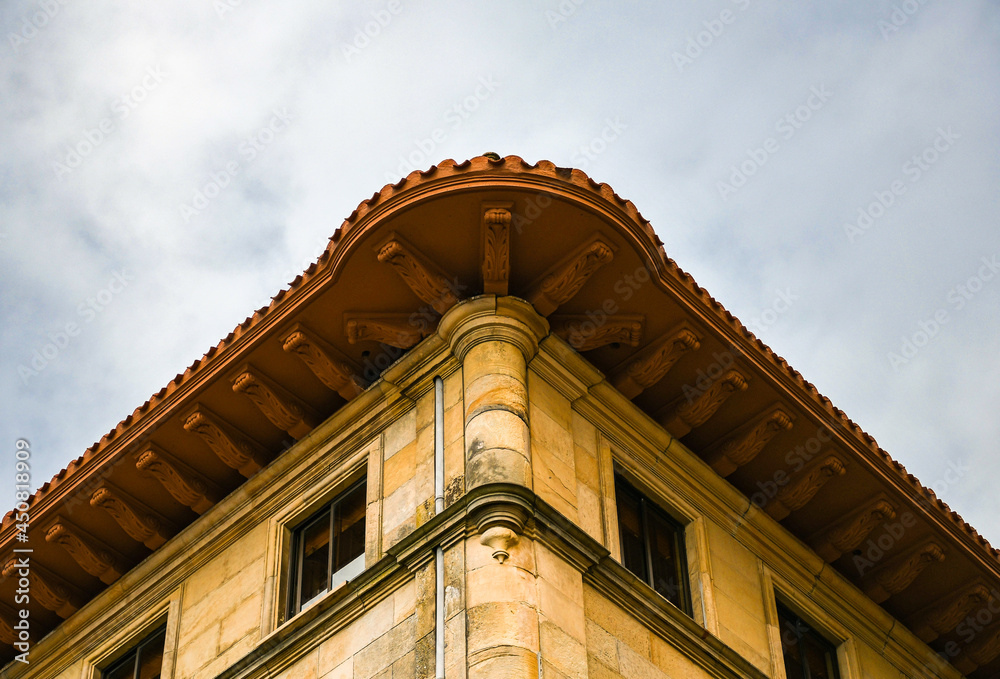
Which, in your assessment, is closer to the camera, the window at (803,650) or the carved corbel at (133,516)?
the window at (803,650)

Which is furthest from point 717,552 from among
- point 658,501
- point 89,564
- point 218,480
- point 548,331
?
point 89,564

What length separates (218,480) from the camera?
13.6 m

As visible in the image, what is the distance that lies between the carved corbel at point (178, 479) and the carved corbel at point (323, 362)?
168 centimetres

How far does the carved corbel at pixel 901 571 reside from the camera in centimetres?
1427

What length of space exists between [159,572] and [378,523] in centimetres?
309

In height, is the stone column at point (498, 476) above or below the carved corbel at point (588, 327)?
below

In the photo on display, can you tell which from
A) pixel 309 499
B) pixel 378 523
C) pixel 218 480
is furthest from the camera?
pixel 218 480

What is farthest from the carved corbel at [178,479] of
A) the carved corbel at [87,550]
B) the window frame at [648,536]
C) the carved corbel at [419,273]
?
the window frame at [648,536]

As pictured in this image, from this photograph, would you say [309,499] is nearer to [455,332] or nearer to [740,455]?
[455,332]

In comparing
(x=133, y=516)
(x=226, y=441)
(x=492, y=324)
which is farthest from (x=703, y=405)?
(x=133, y=516)

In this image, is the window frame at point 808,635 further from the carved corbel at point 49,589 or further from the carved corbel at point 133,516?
the carved corbel at point 49,589

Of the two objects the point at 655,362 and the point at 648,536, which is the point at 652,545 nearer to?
the point at 648,536

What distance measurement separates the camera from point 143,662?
43.7 feet

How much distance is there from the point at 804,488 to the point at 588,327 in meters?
2.77
